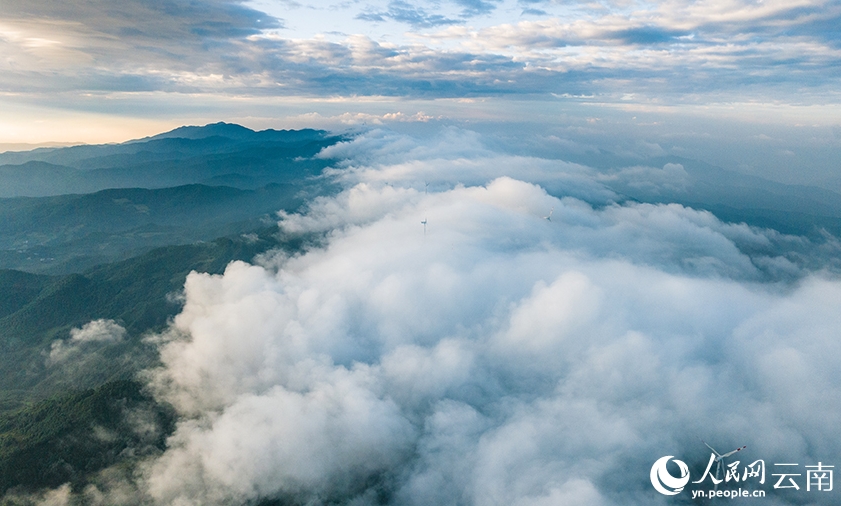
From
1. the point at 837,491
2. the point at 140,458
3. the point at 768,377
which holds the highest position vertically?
the point at 768,377

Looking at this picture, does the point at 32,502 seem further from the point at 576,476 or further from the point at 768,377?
the point at 768,377

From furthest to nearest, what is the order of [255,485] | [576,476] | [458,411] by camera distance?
[458,411], [255,485], [576,476]

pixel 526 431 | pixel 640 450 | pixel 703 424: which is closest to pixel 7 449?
pixel 526 431

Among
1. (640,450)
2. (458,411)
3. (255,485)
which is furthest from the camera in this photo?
(458,411)

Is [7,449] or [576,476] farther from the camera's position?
[7,449]
